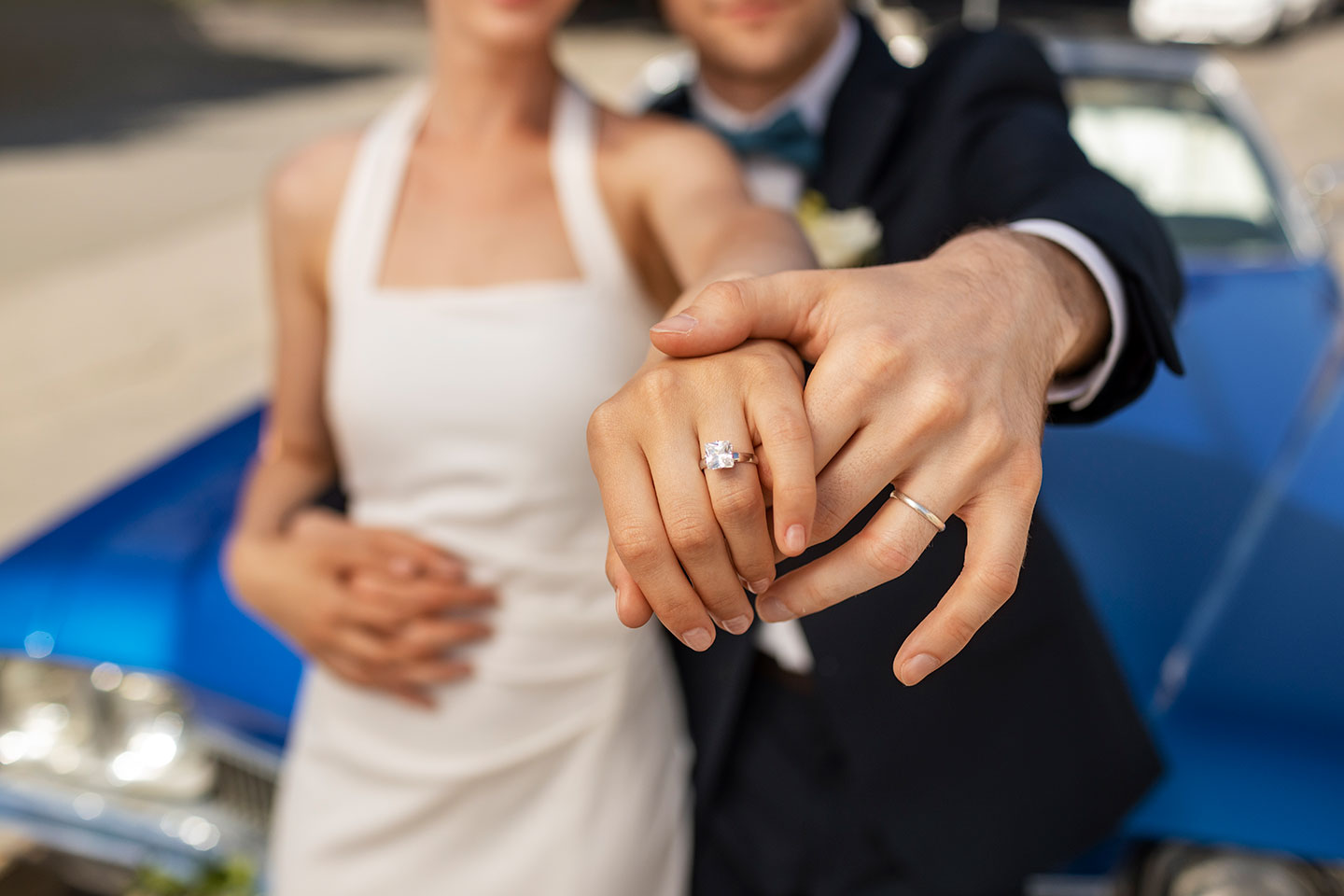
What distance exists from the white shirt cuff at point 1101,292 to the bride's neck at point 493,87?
2.49 ft

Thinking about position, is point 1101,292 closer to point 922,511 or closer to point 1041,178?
point 1041,178

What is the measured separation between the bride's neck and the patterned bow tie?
0.93 feet

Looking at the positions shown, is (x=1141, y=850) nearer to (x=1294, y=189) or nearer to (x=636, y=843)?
(x=636, y=843)

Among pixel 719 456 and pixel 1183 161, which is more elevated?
pixel 719 456

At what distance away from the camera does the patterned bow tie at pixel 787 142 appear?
5.02ft

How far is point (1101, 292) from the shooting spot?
86 centimetres

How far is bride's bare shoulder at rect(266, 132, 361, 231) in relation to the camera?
1509 mm

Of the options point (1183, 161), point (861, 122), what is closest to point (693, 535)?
point (861, 122)

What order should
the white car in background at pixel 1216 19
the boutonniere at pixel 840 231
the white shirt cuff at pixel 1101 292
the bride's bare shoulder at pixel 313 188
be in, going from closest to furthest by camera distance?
the white shirt cuff at pixel 1101 292 → the boutonniere at pixel 840 231 → the bride's bare shoulder at pixel 313 188 → the white car in background at pixel 1216 19

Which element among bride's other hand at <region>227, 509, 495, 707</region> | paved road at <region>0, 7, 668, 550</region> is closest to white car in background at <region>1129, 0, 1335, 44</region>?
paved road at <region>0, 7, 668, 550</region>

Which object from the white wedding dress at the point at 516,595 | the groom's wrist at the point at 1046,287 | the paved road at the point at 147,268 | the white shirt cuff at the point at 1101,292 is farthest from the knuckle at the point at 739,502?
the paved road at the point at 147,268

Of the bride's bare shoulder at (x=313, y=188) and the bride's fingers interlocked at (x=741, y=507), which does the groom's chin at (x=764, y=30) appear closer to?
the bride's bare shoulder at (x=313, y=188)

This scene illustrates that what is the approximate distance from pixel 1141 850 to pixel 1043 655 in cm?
43

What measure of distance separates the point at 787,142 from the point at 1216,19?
45.7ft
